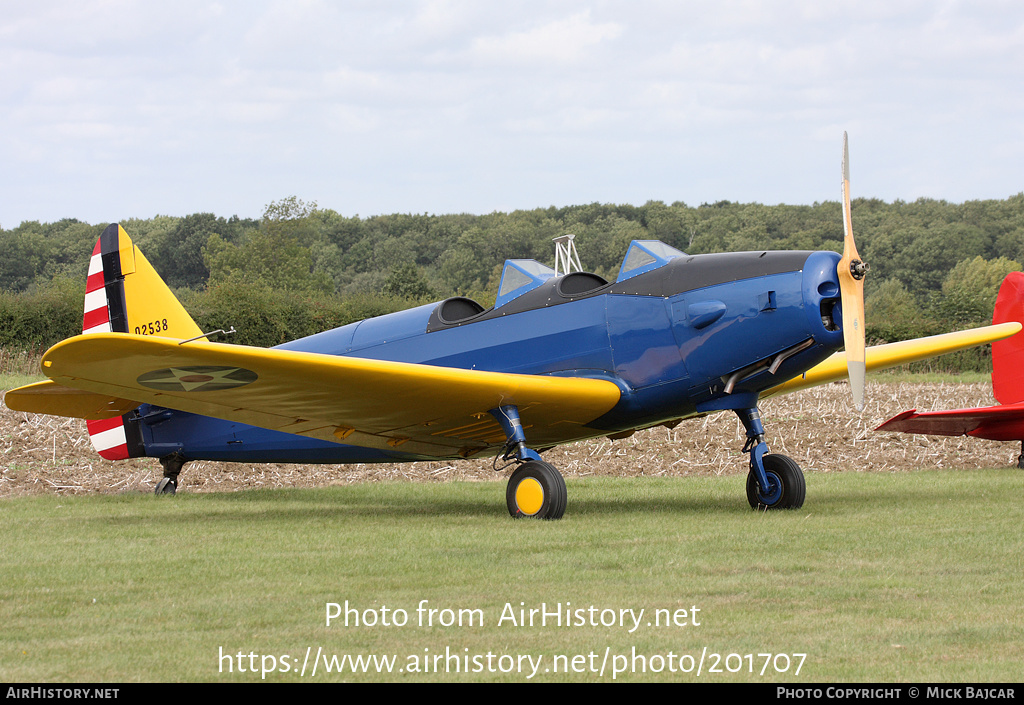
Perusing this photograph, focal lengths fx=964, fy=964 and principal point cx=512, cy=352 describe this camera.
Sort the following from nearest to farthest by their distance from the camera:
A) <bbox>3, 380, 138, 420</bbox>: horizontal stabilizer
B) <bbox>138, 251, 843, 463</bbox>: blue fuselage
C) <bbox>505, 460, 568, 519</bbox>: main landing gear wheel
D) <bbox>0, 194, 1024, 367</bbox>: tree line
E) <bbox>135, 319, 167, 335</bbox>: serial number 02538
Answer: <bbox>138, 251, 843, 463</bbox>: blue fuselage → <bbox>505, 460, 568, 519</bbox>: main landing gear wheel → <bbox>3, 380, 138, 420</bbox>: horizontal stabilizer → <bbox>135, 319, 167, 335</bbox>: serial number 02538 → <bbox>0, 194, 1024, 367</bbox>: tree line

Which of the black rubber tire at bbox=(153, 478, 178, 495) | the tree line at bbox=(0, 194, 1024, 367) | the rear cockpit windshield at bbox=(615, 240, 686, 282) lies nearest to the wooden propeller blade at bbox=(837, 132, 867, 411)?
the rear cockpit windshield at bbox=(615, 240, 686, 282)

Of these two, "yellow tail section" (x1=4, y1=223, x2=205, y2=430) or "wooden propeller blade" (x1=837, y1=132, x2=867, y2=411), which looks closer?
"wooden propeller blade" (x1=837, y1=132, x2=867, y2=411)

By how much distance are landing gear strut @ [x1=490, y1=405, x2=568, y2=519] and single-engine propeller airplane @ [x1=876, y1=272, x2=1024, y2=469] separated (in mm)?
4760

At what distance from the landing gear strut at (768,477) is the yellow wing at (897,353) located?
4.23 feet

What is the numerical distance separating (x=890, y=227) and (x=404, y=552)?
58213 millimetres

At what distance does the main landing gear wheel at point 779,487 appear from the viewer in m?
8.70

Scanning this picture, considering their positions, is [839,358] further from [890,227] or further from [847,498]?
[890,227]

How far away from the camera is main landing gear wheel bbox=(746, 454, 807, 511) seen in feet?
28.6

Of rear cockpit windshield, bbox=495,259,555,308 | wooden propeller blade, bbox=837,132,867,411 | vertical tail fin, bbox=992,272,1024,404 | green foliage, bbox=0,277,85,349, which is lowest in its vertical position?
vertical tail fin, bbox=992,272,1024,404

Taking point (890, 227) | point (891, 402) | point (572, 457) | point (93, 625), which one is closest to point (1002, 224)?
point (890, 227)

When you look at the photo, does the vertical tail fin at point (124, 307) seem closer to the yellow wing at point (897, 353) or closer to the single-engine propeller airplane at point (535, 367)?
the single-engine propeller airplane at point (535, 367)

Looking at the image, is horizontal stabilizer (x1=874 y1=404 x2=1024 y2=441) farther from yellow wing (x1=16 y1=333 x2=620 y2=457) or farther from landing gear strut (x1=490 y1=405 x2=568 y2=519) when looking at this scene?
landing gear strut (x1=490 y1=405 x2=568 y2=519)

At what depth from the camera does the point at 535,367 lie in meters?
8.95

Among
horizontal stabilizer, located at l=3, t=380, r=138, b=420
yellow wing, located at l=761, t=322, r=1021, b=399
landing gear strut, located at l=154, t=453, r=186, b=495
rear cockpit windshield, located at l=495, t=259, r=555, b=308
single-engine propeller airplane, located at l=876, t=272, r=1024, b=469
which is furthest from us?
single-engine propeller airplane, located at l=876, t=272, r=1024, b=469
